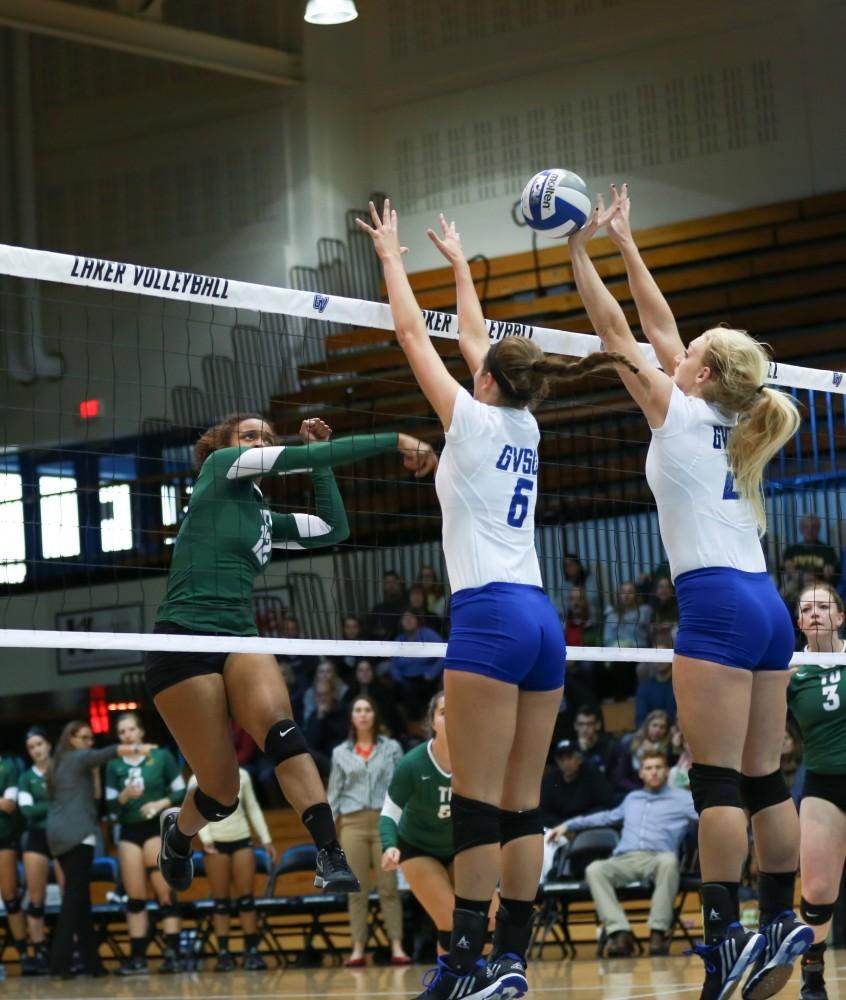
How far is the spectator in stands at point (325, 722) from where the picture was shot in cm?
1424

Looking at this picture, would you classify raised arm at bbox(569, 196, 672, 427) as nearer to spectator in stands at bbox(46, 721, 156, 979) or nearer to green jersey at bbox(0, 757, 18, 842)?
spectator in stands at bbox(46, 721, 156, 979)

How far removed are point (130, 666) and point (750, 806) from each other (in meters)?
14.1

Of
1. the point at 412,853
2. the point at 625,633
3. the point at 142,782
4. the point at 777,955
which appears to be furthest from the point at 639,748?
the point at 777,955

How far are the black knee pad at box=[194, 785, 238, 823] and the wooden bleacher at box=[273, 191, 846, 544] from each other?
8.65 m

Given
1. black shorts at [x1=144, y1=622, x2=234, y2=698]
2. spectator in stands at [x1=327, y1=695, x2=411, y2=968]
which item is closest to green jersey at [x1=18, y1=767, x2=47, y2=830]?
spectator in stands at [x1=327, y1=695, x2=411, y2=968]

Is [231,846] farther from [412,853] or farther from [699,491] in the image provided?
[699,491]

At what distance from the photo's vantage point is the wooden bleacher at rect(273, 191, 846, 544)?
15.5 metres

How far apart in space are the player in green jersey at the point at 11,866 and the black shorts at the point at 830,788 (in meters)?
8.75

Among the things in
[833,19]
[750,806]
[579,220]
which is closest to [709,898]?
[750,806]

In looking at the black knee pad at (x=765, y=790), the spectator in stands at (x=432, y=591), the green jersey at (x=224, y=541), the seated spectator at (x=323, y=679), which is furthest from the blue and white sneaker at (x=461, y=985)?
the spectator in stands at (x=432, y=591)

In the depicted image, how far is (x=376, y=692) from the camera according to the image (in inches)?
584

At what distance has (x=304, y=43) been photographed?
776 inches

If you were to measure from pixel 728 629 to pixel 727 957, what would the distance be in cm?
105

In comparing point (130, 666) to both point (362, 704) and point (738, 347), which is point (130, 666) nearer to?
point (362, 704)
